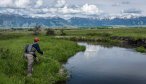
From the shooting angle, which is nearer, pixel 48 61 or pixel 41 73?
pixel 41 73

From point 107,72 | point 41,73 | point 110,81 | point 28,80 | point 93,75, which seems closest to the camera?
point 28,80

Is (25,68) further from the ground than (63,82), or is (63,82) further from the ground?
(25,68)

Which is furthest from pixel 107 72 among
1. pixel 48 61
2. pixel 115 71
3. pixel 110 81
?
pixel 48 61

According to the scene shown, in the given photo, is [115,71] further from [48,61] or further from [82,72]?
[48,61]

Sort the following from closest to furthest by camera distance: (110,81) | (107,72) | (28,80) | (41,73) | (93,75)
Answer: (28,80)
(41,73)
(110,81)
(93,75)
(107,72)

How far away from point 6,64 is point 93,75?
39.1 ft

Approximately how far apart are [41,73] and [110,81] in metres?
7.78

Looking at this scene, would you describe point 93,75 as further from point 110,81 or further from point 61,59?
point 61,59

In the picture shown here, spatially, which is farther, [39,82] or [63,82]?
[63,82]

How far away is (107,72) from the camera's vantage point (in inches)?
1415

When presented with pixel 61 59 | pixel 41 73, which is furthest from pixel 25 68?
pixel 61 59

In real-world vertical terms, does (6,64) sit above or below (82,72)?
above

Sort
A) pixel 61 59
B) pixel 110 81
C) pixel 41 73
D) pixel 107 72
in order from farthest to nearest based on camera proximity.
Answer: pixel 61 59 < pixel 107 72 < pixel 110 81 < pixel 41 73

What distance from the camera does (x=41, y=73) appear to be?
26.6 meters
